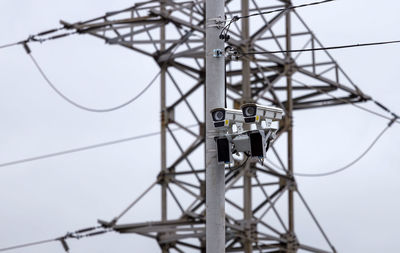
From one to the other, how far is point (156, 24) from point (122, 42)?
1.39 m

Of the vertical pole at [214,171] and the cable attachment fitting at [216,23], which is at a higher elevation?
the cable attachment fitting at [216,23]

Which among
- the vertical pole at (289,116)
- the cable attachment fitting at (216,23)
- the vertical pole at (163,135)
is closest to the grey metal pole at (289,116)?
the vertical pole at (289,116)

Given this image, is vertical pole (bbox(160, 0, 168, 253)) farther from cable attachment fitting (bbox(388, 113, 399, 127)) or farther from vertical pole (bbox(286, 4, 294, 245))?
cable attachment fitting (bbox(388, 113, 399, 127))

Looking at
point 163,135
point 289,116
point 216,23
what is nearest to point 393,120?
point 289,116

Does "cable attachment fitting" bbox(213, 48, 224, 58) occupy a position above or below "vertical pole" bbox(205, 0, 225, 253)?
above

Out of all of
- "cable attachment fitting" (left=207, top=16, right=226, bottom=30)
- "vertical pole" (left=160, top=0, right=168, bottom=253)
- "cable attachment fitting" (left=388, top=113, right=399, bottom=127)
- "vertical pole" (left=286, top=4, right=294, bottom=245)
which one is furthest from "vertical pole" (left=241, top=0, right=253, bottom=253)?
"cable attachment fitting" (left=207, top=16, right=226, bottom=30)

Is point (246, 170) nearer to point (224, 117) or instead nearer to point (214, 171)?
point (214, 171)

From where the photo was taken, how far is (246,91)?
106 feet

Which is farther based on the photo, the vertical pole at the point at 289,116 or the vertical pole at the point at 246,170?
the vertical pole at the point at 289,116

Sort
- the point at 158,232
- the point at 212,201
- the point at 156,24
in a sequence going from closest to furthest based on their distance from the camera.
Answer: the point at 212,201 → the point at 156,24 → the point at 158,232

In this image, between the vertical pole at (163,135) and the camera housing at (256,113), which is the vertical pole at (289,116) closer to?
the vertical pole at (163,135)

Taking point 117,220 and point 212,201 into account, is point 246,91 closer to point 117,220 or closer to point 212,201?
point 117,220

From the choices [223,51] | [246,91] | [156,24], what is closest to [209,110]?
[223,51]

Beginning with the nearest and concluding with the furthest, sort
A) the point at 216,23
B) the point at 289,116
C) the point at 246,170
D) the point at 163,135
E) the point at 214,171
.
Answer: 1. the point at 214,171
2. the point at 216,23
3. the point at 246,170
4. the point at 163,135
5. the point at 289,116
